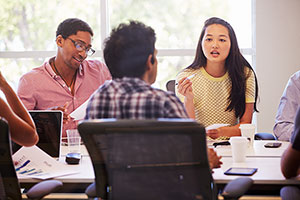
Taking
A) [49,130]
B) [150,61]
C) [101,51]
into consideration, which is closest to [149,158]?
[150,61]

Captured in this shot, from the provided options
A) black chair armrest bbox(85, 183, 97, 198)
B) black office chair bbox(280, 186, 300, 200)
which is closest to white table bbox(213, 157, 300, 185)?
black office chair bbox(280, 186, 300, 200)

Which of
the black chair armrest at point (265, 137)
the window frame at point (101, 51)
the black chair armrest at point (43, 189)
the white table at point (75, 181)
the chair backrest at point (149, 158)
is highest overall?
the window frame at point (101, 51)

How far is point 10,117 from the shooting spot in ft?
5.67

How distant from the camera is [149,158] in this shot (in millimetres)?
1420

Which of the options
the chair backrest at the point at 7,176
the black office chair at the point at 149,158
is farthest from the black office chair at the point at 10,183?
the black office chair at the point at 149,158

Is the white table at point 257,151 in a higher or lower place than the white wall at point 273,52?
lower

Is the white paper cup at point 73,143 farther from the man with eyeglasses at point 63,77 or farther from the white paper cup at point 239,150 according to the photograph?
the white paper cup at point 239,150

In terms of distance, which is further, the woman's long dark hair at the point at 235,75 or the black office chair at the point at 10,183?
the woman's long dark hair at the point at 235,75

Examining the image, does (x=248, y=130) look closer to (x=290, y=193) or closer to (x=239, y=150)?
(x=239, y=150)

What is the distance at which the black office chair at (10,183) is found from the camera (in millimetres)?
1587

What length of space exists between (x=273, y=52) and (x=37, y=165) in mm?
3029

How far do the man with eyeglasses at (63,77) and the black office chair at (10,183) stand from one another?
1192mm

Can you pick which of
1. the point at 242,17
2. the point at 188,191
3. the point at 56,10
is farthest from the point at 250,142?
the point at 56,10

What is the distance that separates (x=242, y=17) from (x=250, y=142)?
245 centimetres
